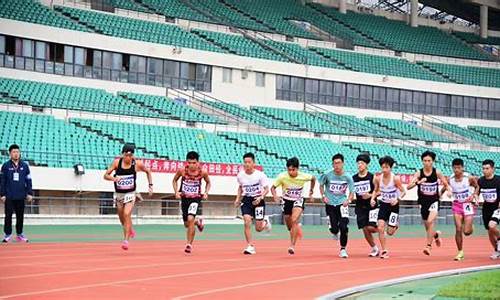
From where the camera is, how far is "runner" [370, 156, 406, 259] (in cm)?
2011

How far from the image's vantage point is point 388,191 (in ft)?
66.7

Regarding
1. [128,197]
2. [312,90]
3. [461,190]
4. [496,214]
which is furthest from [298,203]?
[312,90]

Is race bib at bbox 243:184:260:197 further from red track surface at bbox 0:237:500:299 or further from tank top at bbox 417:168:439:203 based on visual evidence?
tank top at bbox 417:168:439:203

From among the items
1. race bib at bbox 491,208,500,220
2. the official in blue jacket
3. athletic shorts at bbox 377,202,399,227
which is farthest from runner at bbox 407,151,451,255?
the official in blue jacket

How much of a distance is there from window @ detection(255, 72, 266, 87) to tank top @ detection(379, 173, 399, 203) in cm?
3753

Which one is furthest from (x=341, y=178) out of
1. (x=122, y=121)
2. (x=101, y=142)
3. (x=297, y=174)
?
(x=122, y=121)

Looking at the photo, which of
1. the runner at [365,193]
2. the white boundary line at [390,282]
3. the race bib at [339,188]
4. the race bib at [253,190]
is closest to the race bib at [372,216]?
the runner at [365,193]

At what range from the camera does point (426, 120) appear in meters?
65.6

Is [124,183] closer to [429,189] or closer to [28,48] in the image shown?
[429,189]

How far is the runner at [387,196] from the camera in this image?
66.0ft

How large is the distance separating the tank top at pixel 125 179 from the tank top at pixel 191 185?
107 centimetres

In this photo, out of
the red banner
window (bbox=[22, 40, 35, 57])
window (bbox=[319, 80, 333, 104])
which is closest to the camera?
the red banner

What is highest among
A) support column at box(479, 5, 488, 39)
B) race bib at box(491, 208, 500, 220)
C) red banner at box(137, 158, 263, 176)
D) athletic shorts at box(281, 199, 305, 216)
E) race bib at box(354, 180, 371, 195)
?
support column at box(479, 5, 488, 39)

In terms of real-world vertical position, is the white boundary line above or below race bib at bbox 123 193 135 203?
below
